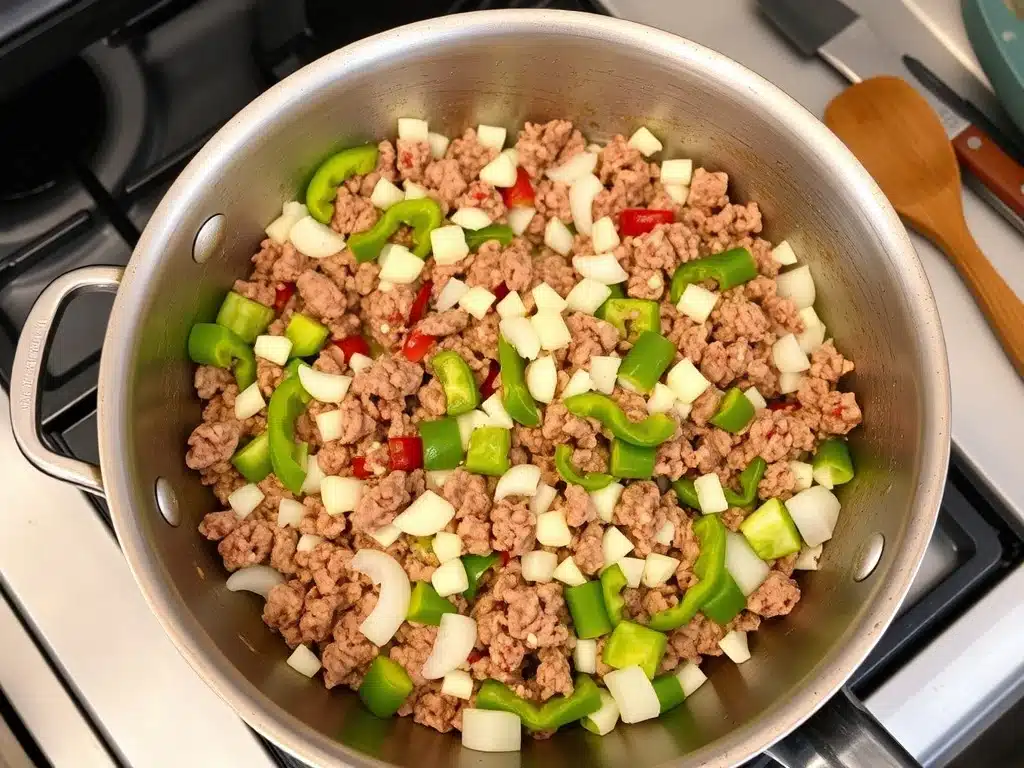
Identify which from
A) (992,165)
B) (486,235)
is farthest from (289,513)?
(992,165)

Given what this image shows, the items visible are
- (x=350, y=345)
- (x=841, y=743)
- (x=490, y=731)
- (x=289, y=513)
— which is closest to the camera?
(x=841, y=743)

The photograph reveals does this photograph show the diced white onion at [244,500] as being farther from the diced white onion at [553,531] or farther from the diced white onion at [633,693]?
the diced white onion at [633,693]

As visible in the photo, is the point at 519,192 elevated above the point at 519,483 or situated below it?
above

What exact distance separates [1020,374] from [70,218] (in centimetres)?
160

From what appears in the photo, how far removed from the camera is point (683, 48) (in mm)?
1201

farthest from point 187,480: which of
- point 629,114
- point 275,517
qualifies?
point 629,114

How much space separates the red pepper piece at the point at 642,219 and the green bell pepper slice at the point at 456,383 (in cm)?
36

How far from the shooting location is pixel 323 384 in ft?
4.09

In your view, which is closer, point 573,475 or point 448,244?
point 573,475

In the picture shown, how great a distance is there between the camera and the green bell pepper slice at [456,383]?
4.06 feet

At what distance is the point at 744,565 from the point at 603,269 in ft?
1.62

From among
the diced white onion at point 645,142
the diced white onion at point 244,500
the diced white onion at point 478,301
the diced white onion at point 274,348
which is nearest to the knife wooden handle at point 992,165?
the diced white onion at point 645,142

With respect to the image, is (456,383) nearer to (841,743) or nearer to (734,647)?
(734,647)

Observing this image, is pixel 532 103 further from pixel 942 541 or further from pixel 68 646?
pixel 68 646
